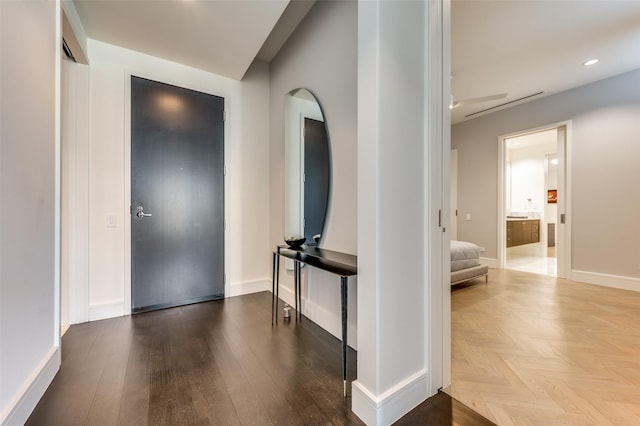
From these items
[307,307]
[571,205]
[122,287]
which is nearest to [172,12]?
[122,287]

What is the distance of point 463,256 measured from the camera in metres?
3.48

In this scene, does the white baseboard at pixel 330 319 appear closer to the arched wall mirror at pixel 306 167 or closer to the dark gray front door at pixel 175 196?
the arched wall mirror at pixel 306 167

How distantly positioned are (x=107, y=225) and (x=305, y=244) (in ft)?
6.33

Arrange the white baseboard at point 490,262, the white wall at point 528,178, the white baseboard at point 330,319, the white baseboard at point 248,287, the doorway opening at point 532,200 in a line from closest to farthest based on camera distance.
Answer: the white baseboard at point 330,319 < the white baseboard at point 248,287 < the white baseboard at point 490,262 < the doorway opening at point 532,200 < the white wall at point 528,178

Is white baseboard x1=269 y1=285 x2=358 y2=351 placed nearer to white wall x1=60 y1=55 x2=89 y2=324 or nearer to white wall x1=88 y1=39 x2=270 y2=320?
white wall x1=88 y1=39 x2=270 y2=320

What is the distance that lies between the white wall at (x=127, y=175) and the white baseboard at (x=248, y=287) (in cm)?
1

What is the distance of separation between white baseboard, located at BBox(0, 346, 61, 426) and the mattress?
12.3ft

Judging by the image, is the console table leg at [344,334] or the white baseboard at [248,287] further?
the white baseboard at [248,287]

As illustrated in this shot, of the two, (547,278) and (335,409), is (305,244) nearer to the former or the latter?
(335,409)

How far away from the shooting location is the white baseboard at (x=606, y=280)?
11.2 ft

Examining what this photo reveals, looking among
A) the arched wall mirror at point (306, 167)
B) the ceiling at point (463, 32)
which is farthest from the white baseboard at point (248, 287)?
the ceiling at point (463, 32)

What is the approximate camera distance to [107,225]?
2.53 metres

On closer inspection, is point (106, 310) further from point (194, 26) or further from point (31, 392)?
point (194, 26)

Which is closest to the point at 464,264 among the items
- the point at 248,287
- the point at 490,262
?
→ the point at 490,262
